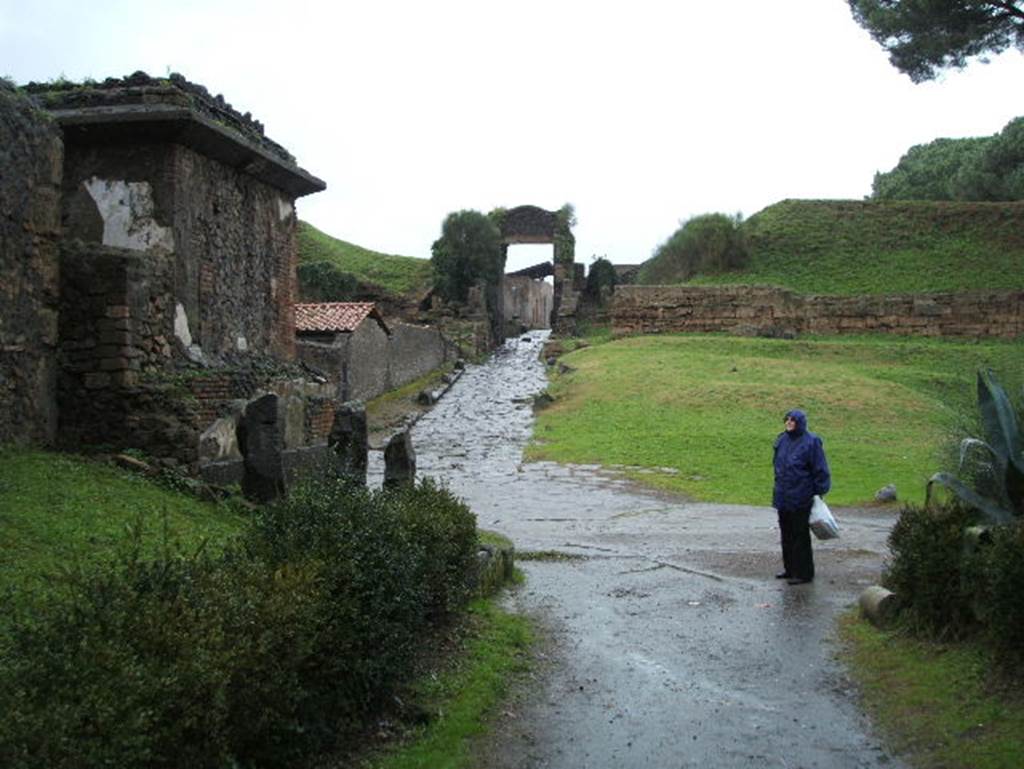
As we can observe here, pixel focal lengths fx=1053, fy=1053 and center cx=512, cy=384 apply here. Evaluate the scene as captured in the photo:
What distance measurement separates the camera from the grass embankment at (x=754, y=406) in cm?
1714

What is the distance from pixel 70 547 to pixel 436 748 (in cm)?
237

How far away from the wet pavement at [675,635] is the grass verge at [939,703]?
14cm

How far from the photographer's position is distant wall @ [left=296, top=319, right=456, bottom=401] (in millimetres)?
25375

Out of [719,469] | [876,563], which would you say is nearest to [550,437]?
[719,469]

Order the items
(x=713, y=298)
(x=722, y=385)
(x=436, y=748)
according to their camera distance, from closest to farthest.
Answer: (x=436, y=748), (x=722, y=385), (x=713, y=298)

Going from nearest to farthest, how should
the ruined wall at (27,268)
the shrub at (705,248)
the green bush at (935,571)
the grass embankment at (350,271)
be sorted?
the green bush at (935,571) → the ruined wall at (27,268) → the shrub at (705,248) → the grass embankment at (350,271)

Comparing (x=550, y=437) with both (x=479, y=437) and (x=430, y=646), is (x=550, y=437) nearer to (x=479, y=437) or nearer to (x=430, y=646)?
(x=479, y=437)

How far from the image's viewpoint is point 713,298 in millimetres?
35438

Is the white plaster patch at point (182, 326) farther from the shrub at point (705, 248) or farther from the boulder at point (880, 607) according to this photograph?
the shrub at point (705, 248)

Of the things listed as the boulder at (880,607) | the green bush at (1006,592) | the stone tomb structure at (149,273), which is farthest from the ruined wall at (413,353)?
the green bush at (1006,592)

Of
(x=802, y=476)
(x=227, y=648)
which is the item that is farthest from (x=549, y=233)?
(x=227, y=648)

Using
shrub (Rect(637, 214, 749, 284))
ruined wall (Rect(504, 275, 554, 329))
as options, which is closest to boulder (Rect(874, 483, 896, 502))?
shrub (Rect(637, 214, 749, 284))

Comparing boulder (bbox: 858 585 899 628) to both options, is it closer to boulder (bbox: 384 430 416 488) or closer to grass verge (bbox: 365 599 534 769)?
grass verge (bbox: 365 599 534 769)

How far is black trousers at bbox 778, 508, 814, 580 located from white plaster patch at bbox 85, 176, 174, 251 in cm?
699
